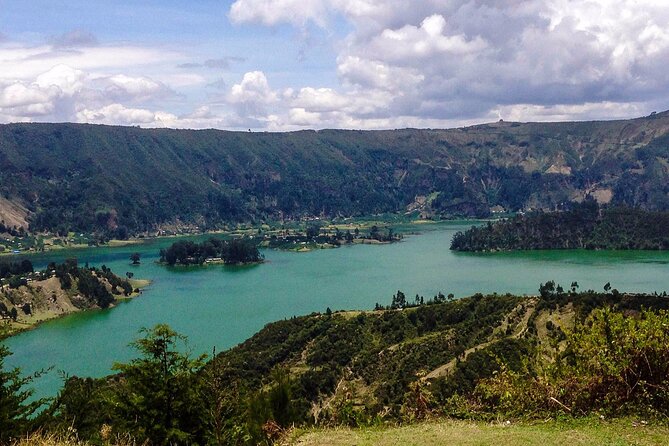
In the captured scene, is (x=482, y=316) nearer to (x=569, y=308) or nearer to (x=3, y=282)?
(x=569, y=308)

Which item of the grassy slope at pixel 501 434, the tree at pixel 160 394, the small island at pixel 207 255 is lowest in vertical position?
the small island at pixel 207 255

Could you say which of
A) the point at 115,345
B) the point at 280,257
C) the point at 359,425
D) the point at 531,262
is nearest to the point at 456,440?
the point at 359,425

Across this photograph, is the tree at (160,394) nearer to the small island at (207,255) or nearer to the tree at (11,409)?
the tree at (11,409)

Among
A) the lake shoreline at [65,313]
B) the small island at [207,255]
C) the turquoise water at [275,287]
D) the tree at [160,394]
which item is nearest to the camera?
the tree at [160,394]

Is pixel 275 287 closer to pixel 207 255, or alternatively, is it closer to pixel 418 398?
pixel 207 255

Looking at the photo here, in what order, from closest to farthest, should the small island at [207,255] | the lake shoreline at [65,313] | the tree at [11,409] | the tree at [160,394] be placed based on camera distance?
the tree at [11,409] < the tree at [160,394] < the lake shoreline at [65,313] < the small island at [207,255]

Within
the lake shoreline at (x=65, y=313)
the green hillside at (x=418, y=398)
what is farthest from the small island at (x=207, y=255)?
the green hillside at (x=418, y=398)
